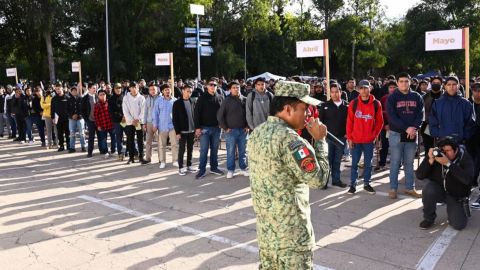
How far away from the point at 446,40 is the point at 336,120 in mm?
2264

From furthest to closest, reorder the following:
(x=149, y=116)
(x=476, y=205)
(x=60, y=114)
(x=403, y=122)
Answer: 1. (x=60, y=114)
2. (x=149, y=116)
3. (x=403, y=122)
4. (x=476, y=205)

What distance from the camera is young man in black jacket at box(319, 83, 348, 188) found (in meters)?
Result: 8.05

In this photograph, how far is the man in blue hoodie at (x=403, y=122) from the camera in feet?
23.3

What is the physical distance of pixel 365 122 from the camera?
7434 millimetres

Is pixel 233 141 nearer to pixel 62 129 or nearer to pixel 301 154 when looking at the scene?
pixel 62 129

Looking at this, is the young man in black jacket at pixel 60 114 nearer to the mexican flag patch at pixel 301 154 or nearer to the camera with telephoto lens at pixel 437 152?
the camera with telephoto lens at pixel 437 152

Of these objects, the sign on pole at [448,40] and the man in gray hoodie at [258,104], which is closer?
the sign on pole at [448,40]

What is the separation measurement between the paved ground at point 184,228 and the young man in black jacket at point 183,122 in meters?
0.56

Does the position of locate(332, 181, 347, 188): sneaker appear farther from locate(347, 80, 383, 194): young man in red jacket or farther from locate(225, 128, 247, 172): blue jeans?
locate(225, 128, 247, 172): blue jeans

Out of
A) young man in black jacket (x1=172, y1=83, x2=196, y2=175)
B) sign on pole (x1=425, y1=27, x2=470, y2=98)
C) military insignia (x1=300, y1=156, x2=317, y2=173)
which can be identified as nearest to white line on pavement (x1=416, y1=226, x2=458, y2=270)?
military insignia (x1=300, y1=156, x2=317, y2=173)

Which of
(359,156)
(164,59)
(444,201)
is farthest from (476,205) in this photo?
(164,59)

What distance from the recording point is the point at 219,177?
30.0 ft

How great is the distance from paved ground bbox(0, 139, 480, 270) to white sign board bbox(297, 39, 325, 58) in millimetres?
2538

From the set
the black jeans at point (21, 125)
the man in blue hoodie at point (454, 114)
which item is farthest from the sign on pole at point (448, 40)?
the black jeans at point (21, 125)
